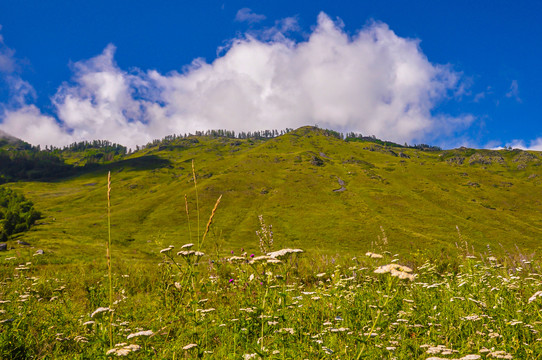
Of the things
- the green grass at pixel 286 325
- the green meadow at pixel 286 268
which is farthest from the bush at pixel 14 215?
the green grass at pixel 286 325

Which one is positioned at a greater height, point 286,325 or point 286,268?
point 286,268

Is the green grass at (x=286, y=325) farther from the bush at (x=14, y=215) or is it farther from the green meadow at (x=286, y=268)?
the bush at (x=14, y=215)

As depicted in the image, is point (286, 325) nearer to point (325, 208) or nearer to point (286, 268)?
point (286, 268)

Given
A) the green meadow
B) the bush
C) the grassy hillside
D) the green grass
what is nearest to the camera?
the green grass

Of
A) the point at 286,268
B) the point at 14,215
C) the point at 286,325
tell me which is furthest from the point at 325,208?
the point at 286,268

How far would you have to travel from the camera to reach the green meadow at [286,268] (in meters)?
4.18

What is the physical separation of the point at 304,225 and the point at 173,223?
Result: 53072 mm

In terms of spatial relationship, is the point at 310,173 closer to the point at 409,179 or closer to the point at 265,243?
the point at 409,179

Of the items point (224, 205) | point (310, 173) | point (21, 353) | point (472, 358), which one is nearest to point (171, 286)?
point (21, 353)

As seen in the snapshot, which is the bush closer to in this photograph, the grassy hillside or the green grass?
the grassy hillside

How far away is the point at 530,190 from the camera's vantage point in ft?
501

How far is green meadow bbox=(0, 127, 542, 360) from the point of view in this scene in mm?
4184

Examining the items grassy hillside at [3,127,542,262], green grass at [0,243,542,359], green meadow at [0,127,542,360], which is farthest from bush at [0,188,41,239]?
green grass at [0,243,542,359]

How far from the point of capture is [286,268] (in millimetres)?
4031
